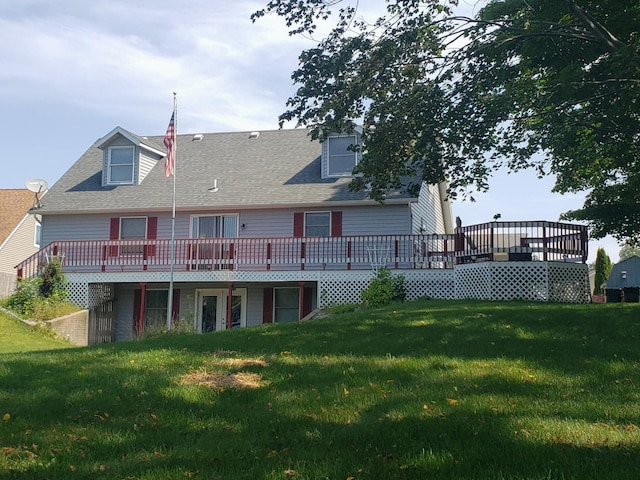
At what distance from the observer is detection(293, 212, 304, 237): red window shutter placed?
22.0 metres

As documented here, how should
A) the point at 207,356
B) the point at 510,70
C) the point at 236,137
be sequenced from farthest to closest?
1. the point at 236,137
2. the point at 510,70
3. the point at 207,356

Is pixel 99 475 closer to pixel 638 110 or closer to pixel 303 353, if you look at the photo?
pixel 303 353

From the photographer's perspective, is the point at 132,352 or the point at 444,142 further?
the point at 444,142

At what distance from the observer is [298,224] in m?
22.1

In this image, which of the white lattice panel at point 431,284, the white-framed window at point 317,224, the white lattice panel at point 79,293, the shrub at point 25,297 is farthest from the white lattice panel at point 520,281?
the shrub at point 25,297

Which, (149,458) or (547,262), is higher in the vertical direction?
(547,262)

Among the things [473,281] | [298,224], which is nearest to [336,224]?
[298,224]

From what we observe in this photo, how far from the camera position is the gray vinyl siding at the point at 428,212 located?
22.8 metres

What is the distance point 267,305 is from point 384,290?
497cm

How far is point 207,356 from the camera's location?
926 cm

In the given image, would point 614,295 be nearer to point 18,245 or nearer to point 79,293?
point 79,293

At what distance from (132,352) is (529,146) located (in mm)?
12498

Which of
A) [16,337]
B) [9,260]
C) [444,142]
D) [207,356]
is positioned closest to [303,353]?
[207,356]

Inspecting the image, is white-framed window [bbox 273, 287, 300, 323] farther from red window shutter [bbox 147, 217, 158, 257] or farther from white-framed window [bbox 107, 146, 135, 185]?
white-framed window [bbox 107, 146, 135, 185]
